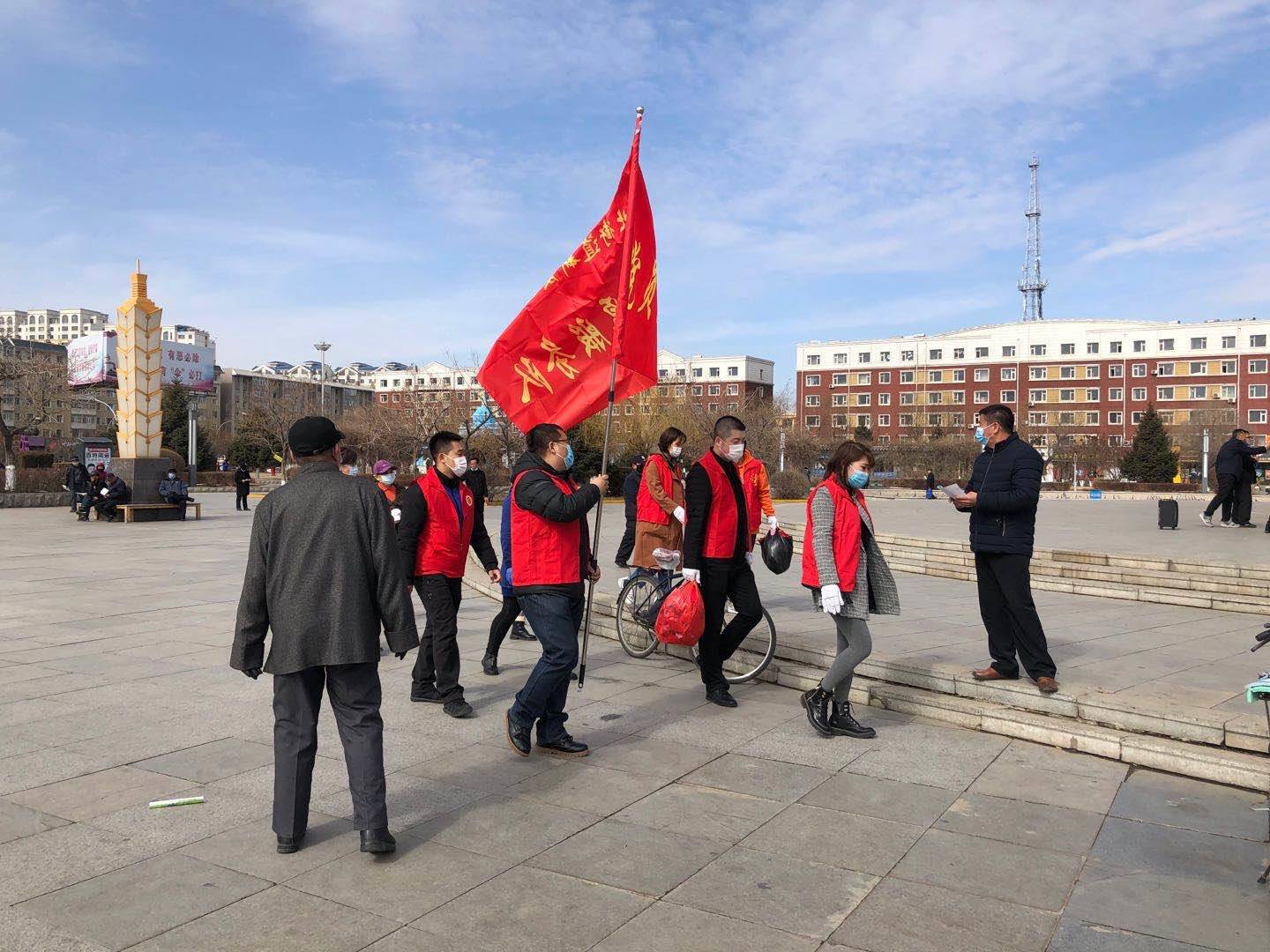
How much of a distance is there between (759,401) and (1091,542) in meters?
46.8

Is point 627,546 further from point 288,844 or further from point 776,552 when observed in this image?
point 288,844

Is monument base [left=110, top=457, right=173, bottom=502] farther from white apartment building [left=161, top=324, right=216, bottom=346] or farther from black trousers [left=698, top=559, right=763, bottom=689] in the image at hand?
white apartment building [left=161, top=324, right=216, bottom=346]

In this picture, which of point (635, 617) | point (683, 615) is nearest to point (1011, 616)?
point (683, 615)

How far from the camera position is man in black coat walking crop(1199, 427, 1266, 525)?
1823 centimetres

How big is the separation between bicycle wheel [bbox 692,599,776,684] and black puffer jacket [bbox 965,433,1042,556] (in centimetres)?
175

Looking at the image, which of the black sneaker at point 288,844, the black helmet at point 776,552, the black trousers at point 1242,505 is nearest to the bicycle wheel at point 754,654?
A: the black helmet at point 776,552

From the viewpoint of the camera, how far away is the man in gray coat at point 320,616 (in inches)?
163

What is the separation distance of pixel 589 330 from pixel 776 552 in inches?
83.4

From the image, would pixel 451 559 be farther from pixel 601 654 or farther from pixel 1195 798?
pixel 1195 798

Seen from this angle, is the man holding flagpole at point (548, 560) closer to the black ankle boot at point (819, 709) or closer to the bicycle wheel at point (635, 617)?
the black ankle boot at point (819, 709)

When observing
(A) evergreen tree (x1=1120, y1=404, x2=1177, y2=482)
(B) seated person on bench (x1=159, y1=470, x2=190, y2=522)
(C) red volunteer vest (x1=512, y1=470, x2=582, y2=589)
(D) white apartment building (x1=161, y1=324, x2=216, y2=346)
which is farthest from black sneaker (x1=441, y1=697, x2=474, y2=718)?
(D) white apartment building (x1=161, y1=324, x2=216, y2=346)

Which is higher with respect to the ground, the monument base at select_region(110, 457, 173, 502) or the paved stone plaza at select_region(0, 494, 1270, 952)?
the monument base at select_region(110, 457, 173, 502)

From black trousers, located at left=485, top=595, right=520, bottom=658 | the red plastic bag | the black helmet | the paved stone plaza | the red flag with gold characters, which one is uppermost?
the red flag with gold characters

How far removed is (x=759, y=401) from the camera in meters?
63.3
